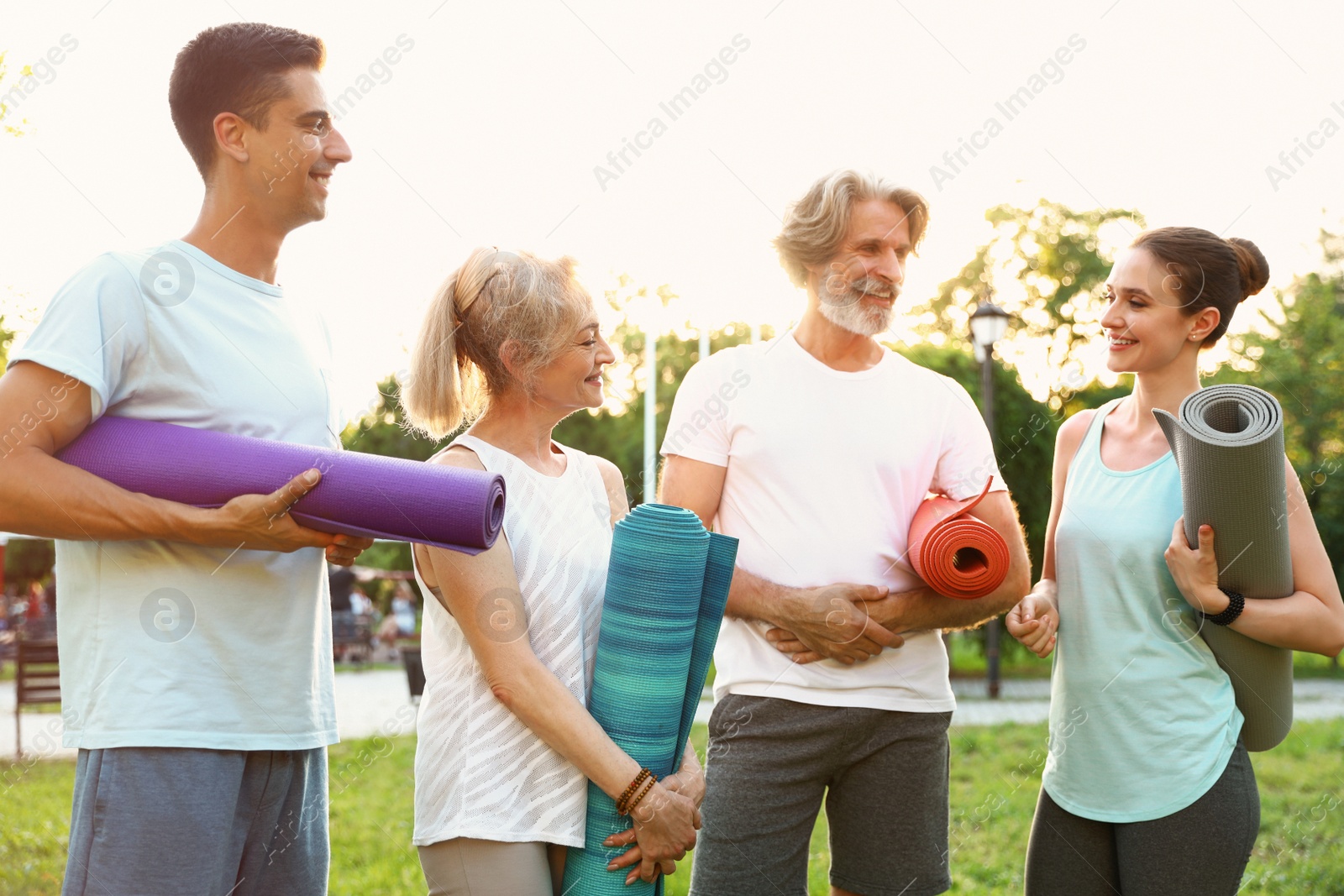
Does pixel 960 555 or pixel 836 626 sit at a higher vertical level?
pixel 960 555

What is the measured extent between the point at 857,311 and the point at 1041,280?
22753mm

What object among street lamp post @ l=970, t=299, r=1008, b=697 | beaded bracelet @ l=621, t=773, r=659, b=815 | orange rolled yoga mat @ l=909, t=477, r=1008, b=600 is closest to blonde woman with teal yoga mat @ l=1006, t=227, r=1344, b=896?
orange rolled yoga mat @ l=909, t=477, r=1008, b=600

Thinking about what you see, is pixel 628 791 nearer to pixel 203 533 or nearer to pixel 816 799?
pixel 816 799

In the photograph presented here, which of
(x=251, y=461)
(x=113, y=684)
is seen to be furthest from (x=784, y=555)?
(x=113, y=684)

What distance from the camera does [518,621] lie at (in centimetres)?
211

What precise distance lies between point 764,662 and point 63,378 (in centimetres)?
164

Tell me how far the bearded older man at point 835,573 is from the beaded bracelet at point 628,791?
619 mm

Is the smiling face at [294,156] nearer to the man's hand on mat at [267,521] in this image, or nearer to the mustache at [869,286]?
the man's hand on mat at [267,521]

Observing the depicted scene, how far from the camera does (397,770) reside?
298 inches

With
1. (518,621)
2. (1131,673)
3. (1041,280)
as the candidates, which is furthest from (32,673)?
(1041,280)

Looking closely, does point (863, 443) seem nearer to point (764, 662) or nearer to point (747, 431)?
point (747, 431)

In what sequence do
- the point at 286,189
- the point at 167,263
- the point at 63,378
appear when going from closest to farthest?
the point at 63,378, the point at 167,263, the point at 286,189

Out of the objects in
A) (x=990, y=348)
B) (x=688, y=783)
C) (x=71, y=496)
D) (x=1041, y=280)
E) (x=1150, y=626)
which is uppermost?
(x=1041, y=280)

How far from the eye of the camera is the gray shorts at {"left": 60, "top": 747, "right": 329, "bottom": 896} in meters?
1.85
